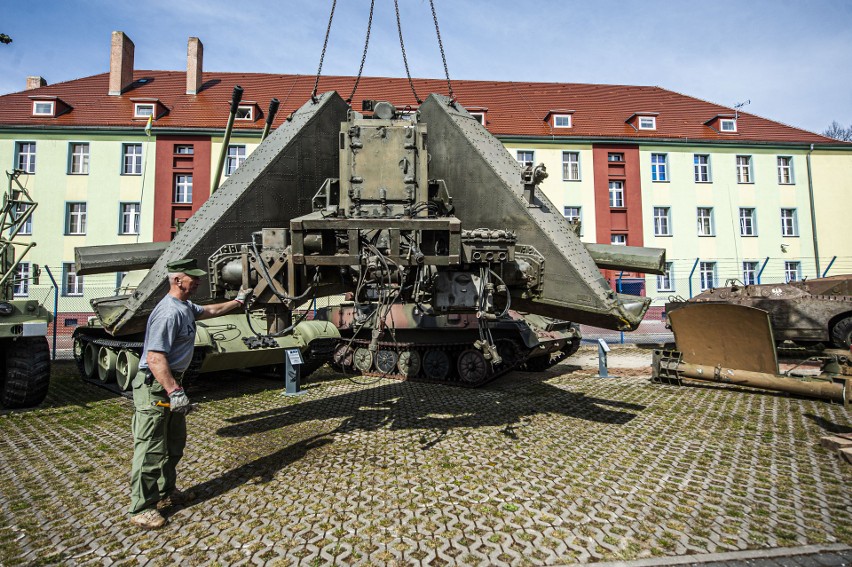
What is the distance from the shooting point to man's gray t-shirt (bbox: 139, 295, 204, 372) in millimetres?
3682

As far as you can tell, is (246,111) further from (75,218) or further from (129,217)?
(75,218)

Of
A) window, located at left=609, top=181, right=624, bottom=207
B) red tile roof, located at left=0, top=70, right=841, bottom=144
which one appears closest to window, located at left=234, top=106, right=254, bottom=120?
red tile roof, located at left=0, top=70, right=841, bottom=144

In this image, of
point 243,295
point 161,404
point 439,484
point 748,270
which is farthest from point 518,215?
point 748,270

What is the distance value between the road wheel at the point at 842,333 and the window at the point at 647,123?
16.1m

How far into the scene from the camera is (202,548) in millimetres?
3234

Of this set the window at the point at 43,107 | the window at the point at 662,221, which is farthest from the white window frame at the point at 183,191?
the window at the point at 662,221

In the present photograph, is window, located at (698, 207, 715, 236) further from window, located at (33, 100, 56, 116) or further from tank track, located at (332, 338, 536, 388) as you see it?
window, located at (33, 100, 56, 116)

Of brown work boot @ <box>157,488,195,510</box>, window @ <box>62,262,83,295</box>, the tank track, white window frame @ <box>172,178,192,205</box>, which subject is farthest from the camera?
white window frame @ <box>172,178,192,205</box>

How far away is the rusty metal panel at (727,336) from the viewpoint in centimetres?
756

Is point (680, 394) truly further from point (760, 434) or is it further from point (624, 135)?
point (624, 135)

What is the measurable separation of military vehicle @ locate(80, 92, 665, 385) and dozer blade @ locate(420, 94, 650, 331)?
0.01 meters

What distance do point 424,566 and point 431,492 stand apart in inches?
42.3

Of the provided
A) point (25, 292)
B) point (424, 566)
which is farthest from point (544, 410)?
point (25, 292)

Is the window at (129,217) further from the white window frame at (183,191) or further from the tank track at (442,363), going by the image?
the tank track at (442,363)
